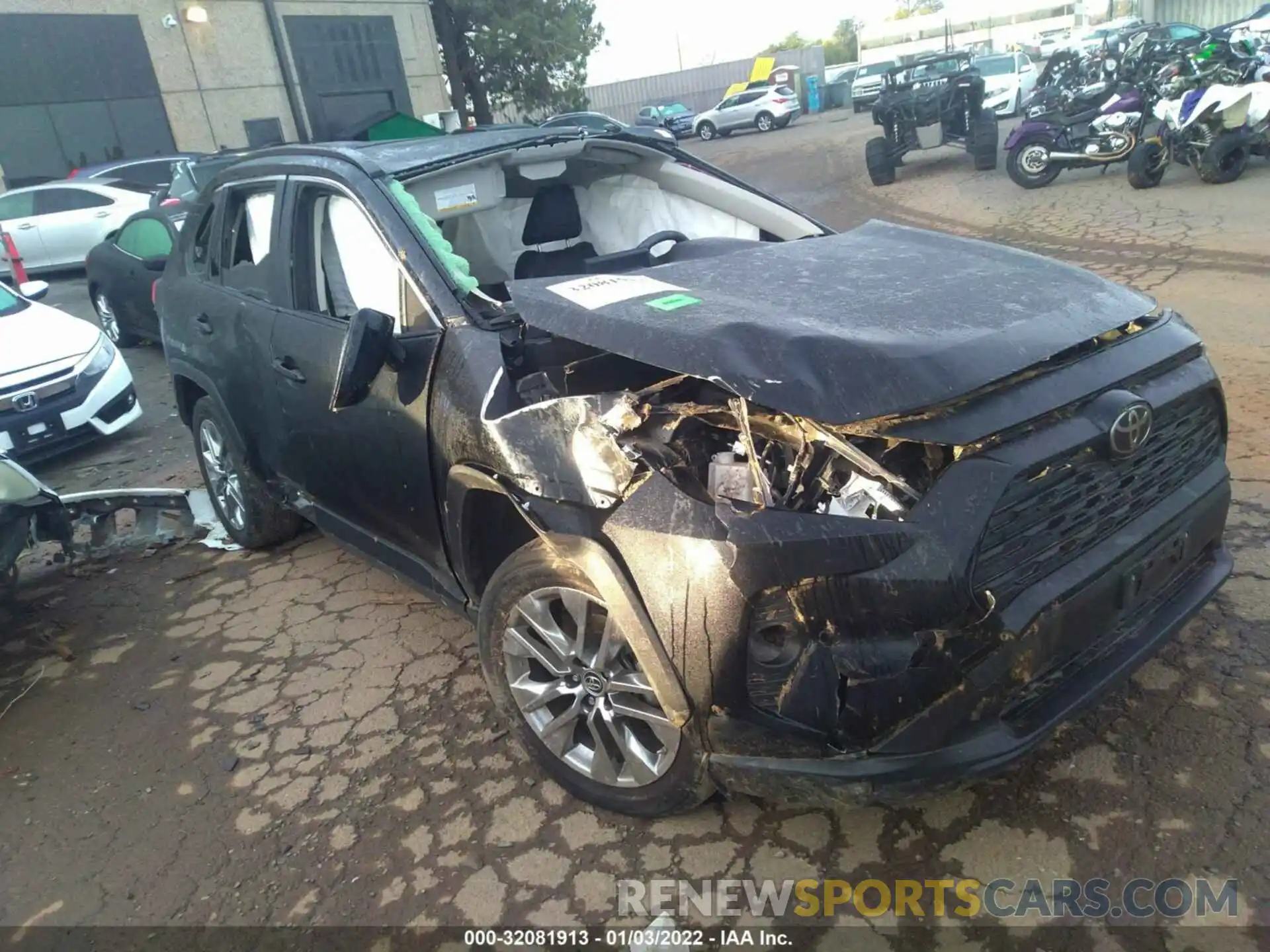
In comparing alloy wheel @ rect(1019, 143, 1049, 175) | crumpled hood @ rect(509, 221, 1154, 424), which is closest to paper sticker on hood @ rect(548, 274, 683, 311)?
crumpled hood @ rect(509, 221, 1154, 424)

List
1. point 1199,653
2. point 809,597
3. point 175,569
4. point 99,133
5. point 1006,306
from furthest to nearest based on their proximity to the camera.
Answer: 1. point 99,133
2. point 175,569
3. point 1199,653
4. point 1006,306
5. point 809,597

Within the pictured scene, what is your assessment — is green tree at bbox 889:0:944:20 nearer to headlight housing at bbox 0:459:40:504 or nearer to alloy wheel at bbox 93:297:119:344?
alloy wheel at bbox 93:297:119:344

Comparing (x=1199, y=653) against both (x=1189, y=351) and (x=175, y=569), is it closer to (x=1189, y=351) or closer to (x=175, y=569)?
(x=1189, y=351)

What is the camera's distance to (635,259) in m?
3.70

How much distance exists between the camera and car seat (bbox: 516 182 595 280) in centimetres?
396

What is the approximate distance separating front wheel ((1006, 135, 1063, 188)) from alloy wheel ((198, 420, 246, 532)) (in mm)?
10625

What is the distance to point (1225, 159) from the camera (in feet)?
32.7

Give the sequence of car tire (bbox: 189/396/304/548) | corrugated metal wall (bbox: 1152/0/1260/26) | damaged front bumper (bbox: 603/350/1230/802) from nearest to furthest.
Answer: damaged front bumper (bbox: 603/350/1230/802)
car tire (bbox: 189/396/304/548)
corrugated metal wall (bbox: 1152/0/1260/26)

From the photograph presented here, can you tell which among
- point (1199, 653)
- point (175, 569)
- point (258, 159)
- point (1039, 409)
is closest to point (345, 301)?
point (258, 159)

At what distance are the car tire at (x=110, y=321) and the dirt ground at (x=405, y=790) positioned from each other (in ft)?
17.6

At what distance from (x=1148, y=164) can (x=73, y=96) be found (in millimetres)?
19071

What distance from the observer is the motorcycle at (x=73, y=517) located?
12.6 feet

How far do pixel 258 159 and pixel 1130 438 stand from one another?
3.47m

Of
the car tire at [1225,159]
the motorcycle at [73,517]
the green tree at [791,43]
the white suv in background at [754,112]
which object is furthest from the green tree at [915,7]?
the motorcycle at [73,517]
